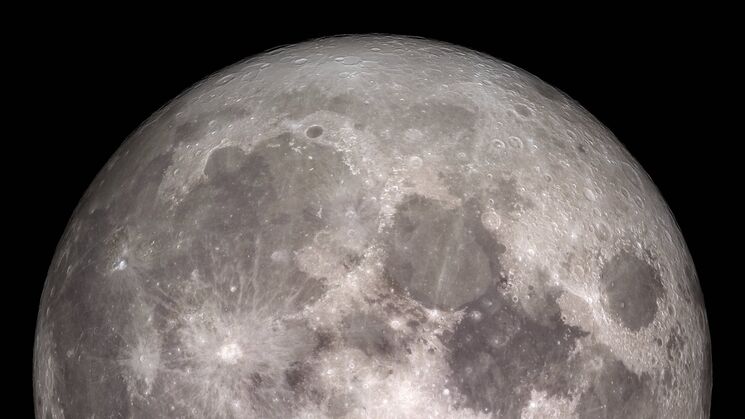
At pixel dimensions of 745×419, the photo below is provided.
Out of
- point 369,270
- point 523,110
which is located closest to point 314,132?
point 369,270

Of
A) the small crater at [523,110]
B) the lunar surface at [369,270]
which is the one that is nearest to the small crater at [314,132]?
the lunar surface at [369,270]

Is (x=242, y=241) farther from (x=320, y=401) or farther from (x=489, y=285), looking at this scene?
(x=489, y=285)

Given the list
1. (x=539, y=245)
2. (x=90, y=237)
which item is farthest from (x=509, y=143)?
(x=90, y=237)

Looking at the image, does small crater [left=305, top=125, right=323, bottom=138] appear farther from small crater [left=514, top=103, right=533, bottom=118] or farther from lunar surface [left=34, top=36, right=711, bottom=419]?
small crater [left=514, top=103, right=533, bottom=118]

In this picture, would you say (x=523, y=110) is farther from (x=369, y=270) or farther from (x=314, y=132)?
(x=369, y=270)

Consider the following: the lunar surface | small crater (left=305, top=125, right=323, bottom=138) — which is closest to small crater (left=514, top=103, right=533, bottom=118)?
the lunar surface

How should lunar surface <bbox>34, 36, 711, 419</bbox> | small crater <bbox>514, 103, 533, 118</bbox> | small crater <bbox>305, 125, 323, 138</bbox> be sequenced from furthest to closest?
small crater <bbox>514, 103, 533, 118</bbox>, small crater <bbox>305, 125, 323, 138</bbox>, lunar surface <bbox>34, 36, 711, 419</bbox>

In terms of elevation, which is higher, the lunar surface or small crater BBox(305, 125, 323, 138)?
small crater BBox(305, 125, 323, 138)

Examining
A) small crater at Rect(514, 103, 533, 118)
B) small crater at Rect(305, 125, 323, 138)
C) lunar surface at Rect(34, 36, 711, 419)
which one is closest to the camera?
lunar surface at Rect(34, 36, 711, 419)
